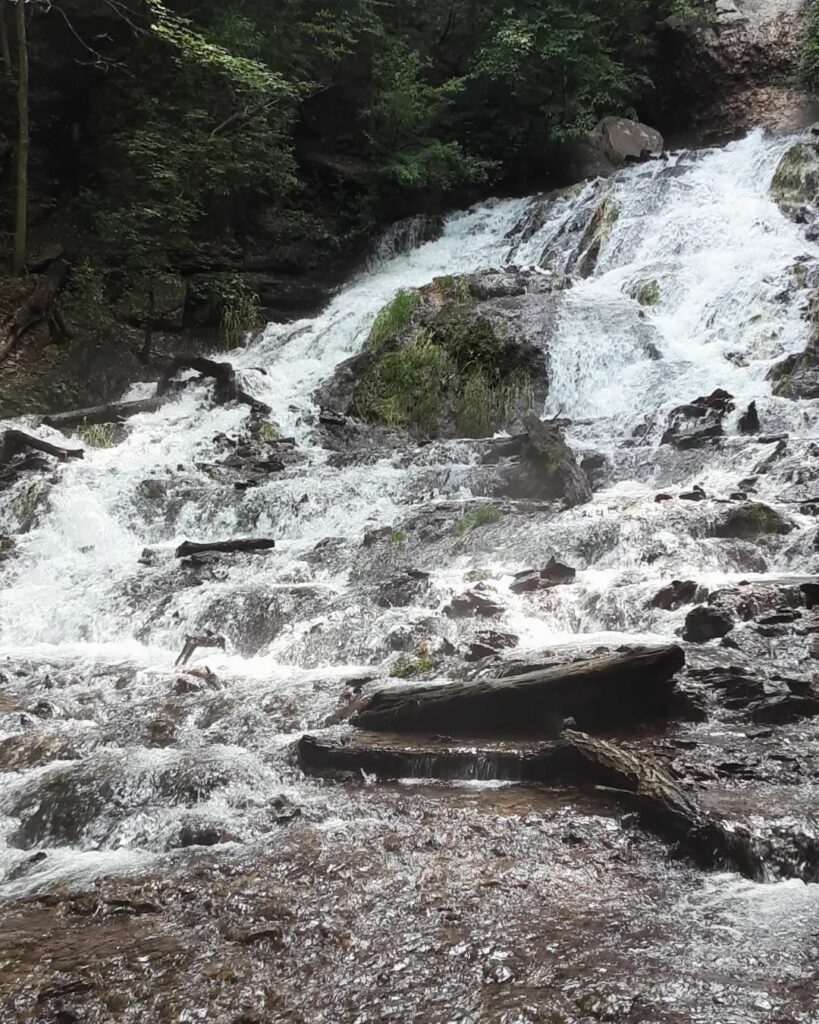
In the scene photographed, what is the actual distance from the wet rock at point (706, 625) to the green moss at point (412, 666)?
6.43 feet

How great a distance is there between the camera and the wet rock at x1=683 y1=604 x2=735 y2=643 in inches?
235

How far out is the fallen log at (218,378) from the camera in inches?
539

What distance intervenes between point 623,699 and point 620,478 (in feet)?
19.1

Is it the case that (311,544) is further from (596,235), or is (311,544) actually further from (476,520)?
(596,235)

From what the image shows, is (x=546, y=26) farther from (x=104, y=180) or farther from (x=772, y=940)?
(x=772, y=940)

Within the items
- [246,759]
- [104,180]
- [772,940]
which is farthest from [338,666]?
[104,180]

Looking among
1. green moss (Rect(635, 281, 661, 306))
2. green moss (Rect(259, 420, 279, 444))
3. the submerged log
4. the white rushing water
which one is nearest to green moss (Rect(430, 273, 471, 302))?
the white rushing water

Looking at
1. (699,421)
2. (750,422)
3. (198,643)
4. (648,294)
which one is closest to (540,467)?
(699,421)

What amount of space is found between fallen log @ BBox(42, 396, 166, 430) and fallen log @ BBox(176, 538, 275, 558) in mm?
4681

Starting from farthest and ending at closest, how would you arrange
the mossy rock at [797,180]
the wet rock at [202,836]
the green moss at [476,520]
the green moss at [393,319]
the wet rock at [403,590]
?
the mossy rock at [797,180], the green moss at [393,319], the green moss at [476,520], the wet rock at [403,590], the wet rock at [202,836]

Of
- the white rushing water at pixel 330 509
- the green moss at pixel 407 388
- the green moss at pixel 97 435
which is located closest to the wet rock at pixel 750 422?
the white rushing water at pixel 330 509

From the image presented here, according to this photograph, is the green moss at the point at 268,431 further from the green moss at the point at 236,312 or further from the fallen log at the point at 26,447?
the green moss at the point at 236,312

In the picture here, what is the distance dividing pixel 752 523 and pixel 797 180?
11.5 m

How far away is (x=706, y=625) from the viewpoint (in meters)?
6.02
